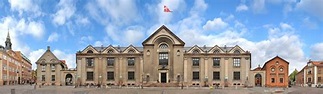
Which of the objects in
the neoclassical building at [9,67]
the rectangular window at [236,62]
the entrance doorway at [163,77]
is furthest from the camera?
the neoclassical building at [9,67]

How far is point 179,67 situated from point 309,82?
45.5 meters

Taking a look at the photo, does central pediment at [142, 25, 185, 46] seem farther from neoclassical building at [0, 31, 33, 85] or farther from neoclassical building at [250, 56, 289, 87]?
neoclassical building at [0, 31, 33, 85]

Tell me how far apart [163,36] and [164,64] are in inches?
255

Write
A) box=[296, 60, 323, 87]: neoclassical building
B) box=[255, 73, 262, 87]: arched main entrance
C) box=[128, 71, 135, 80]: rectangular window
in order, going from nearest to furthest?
box=[255, 73, 262, 87]: arched main entrance, box=[128, 71, 135, 80]: rectangular window, box=[296, 60, 323, 87]: neoclassical building

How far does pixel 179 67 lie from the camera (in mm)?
86125

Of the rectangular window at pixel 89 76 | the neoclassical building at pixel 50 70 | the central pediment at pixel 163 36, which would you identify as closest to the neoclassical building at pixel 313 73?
the central pediment at pixel 163 36

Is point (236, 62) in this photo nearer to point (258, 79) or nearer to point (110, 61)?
point (258, 79)

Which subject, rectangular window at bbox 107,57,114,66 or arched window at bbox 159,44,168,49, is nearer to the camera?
arched window at bbox 159,44,168,49

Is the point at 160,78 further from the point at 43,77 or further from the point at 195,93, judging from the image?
the point at 195,93

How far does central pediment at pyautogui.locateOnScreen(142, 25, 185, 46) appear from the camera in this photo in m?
85.8

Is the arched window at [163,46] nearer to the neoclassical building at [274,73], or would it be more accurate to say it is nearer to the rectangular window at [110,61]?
the rectangular window at [110,61]

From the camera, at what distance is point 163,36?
85.9 meters

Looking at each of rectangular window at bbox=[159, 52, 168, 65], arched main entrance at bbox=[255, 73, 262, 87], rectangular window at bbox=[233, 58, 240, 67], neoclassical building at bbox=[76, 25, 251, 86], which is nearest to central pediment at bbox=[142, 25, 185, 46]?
neoclassical building at bbox=[76, 25, 251, 86]

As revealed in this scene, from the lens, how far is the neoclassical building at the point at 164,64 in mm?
85875
